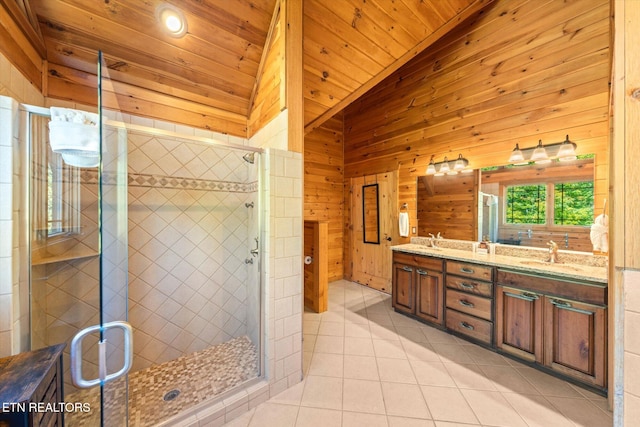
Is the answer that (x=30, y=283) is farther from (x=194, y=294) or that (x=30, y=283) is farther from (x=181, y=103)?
(x=181, y=103)

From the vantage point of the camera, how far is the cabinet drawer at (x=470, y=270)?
2.14m

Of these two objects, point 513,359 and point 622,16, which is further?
point 513,359

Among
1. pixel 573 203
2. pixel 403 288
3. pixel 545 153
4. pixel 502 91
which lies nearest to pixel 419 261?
pixel 403 288

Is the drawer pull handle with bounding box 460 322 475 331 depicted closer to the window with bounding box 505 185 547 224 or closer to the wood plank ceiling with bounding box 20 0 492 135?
the window with bounding box 505 185 547 224

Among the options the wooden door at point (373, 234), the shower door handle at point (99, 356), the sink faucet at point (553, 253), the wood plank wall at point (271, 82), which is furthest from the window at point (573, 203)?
the shower door handle at point (99, 356)

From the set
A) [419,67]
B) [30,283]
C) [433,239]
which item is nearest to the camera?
[30,283]

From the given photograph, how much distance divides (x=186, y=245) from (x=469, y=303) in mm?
2825

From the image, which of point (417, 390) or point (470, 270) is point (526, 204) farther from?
point (417, 390)

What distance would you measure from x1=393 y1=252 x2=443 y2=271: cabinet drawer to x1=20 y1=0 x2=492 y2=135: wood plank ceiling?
2005 mm

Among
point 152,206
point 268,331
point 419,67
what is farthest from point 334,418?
point 419,67

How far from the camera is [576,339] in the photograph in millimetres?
1672

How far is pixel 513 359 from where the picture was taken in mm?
2012

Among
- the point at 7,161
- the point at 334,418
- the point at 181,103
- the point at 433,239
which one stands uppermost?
the point at 181,103

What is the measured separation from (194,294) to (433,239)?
2951 mm
